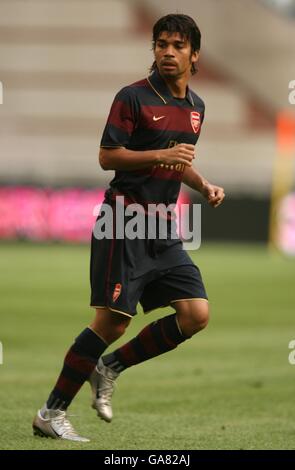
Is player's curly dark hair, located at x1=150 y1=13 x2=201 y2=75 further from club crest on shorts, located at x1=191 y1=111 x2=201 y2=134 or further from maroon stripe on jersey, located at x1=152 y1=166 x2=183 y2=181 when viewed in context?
maroon stripe on jersey, located at x1=152 y1=166 x2=183 y2=181

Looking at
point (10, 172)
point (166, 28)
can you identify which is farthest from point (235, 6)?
point (166, 28)

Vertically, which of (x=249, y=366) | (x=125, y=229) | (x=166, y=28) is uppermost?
(x=166, y=28)

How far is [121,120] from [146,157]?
25 cm

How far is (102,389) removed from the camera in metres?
6.84

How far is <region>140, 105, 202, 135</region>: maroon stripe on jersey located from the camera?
6.48 metres

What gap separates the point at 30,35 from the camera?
44281 millimetres

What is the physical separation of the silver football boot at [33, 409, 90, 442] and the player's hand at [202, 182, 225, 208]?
4.81 ft

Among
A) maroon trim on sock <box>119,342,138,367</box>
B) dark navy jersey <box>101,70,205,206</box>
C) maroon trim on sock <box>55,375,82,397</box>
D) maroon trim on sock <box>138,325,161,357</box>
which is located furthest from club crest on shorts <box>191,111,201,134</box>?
maroon trim on sock <box>55,375,82,397</box>

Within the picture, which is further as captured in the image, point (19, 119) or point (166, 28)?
point (19, 119)

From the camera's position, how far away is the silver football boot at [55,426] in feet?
21.8

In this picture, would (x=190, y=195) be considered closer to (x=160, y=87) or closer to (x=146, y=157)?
(x=160, y=87)

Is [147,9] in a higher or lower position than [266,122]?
higher
